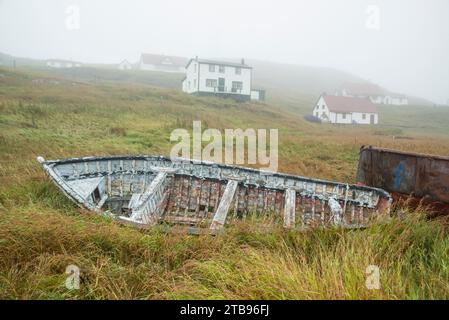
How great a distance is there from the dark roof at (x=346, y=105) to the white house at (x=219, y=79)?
14579 millimetres

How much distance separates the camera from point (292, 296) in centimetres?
304

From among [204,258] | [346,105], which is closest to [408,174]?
[204,258]

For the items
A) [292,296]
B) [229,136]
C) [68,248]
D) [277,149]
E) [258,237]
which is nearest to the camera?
[292,296]

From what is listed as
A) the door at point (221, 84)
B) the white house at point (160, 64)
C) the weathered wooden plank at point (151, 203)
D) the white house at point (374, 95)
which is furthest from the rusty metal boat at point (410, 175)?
the white house at point (160, 64)

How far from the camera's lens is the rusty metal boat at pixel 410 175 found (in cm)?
664

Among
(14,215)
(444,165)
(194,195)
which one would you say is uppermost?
(444,165)

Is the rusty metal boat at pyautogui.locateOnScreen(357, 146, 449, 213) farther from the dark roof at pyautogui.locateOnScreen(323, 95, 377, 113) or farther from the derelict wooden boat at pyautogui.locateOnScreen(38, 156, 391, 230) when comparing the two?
the dark roof at pyautogui.locateOnScreen(323, 95, 377, 113)

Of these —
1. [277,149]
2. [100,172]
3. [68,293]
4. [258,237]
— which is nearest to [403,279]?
[258,237]

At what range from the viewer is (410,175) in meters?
7.17

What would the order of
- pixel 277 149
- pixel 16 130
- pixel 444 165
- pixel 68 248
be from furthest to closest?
pixel 277 149, pixel 16 130, pixel 444 165, pixel 68 248

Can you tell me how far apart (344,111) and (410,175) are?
48104mm

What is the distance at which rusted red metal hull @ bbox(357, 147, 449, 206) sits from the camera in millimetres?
6645
